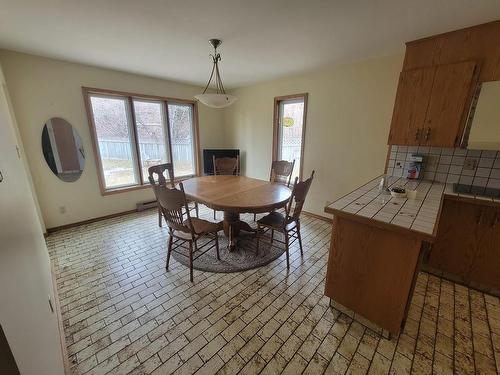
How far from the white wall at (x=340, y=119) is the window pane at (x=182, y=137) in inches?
54.8

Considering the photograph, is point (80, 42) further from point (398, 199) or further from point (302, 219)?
point (302, 219)

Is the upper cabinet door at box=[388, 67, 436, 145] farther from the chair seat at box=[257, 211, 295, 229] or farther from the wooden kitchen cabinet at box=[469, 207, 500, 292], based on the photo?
the chair seat at box=[257, 211, 295, 229]

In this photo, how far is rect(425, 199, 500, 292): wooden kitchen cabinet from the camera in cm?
186

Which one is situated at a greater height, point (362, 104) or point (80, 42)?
point (80, 42)

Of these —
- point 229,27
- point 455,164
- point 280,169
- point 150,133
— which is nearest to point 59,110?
point 150,133

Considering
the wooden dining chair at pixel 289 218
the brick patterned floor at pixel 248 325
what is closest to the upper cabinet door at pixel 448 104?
the wooden dining chair at pixel 289 218

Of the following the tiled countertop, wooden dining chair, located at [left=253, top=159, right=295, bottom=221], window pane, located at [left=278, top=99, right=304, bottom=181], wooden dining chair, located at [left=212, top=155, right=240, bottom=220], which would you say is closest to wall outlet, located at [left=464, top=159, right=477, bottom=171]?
the tiled countertop

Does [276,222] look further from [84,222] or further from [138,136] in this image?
[84,222]

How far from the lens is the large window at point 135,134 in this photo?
335cm

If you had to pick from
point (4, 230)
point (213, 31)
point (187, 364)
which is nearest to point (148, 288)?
point (187, 364)

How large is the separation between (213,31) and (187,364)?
2.73 metres

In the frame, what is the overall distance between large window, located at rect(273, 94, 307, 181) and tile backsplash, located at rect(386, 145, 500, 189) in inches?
58.4

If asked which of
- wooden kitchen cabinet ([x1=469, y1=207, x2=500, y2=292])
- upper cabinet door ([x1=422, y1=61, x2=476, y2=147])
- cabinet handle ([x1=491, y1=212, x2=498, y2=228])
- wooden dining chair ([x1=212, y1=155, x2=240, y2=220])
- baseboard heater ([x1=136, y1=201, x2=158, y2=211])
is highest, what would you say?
upper cabinet door ([x1=422, y1=61, x2=476, y2=147])

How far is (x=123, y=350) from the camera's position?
1462 mm
